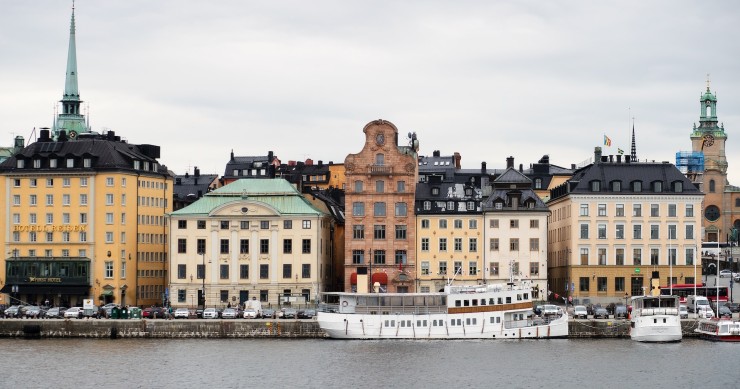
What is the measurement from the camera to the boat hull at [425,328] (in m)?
144

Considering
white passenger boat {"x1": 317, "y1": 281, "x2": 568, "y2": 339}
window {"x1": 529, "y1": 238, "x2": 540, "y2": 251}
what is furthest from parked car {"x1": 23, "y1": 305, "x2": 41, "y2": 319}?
window {"x1": 529, "y1": 238, "x2": 540, "y2": 251}

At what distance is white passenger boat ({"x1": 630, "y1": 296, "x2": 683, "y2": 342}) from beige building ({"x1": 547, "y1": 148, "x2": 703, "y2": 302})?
30630 millimetres

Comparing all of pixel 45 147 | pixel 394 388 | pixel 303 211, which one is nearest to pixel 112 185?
pixel 45 147

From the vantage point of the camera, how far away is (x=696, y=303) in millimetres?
157250

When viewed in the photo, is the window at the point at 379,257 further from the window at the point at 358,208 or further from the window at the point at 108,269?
the window at the point at 108,269

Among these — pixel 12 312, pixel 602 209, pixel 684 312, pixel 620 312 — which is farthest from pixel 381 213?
pixel 12 312

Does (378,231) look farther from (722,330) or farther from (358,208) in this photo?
(722,330)

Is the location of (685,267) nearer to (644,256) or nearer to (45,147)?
(644,256)

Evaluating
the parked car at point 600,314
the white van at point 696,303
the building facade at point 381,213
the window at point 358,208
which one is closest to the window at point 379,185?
the building facade at point 381,213

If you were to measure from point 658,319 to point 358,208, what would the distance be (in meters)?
41.1

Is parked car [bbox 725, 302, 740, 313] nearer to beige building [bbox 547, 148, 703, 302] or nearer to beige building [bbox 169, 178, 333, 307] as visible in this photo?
beige building [bbox 547, 148, 703, 302]

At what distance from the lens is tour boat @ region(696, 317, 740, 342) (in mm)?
140875

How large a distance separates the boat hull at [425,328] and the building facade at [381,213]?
24.0 m

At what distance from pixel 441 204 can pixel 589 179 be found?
53.7 ft
